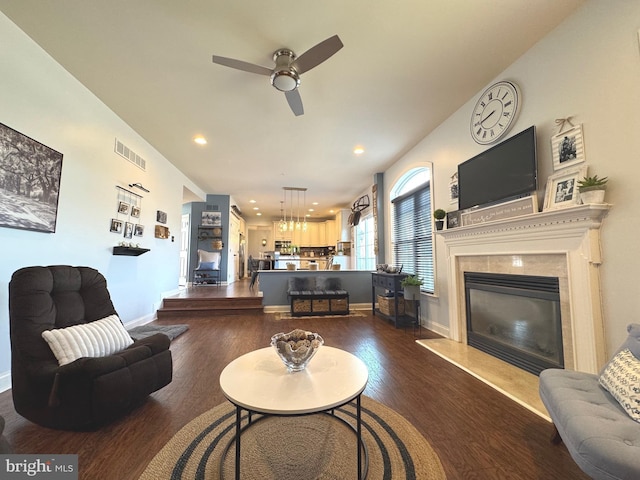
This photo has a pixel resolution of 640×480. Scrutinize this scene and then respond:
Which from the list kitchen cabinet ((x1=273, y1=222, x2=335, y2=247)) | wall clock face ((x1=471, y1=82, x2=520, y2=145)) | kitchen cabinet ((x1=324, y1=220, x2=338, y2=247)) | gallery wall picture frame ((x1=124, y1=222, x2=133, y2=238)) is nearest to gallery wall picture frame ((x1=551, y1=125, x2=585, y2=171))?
wall clock face ((x1=471, y1=82, x2=520, y2=145))

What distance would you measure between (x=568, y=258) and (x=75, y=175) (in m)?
4.89

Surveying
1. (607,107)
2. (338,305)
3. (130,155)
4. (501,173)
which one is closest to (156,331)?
(130,155)

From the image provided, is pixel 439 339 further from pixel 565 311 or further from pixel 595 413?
pixel 595 413

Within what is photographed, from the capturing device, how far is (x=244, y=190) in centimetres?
720

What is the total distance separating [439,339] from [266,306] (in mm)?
3405

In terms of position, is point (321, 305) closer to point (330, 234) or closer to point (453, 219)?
point (453, 219)

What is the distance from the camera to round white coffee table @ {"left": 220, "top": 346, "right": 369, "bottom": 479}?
1136 millimetres

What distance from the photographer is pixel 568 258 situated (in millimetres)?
2053

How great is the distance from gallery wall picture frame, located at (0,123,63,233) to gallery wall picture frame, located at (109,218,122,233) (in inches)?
33.1

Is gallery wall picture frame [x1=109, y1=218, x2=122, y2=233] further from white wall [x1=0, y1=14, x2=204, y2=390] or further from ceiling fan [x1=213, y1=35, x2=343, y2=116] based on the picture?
ceiling fan [x1=213, y1=35, x2=343, y2=116]

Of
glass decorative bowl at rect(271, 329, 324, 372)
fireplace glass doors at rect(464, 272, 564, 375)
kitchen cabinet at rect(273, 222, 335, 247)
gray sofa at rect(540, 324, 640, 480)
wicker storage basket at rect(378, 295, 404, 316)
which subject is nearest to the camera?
gray sofa at rect(540, 324, 640, 480)

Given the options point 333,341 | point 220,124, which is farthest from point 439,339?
point 220,124

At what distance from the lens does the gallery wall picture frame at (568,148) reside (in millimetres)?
2010

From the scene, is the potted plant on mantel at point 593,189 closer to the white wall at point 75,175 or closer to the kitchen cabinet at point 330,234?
the white wall at point 75,175
